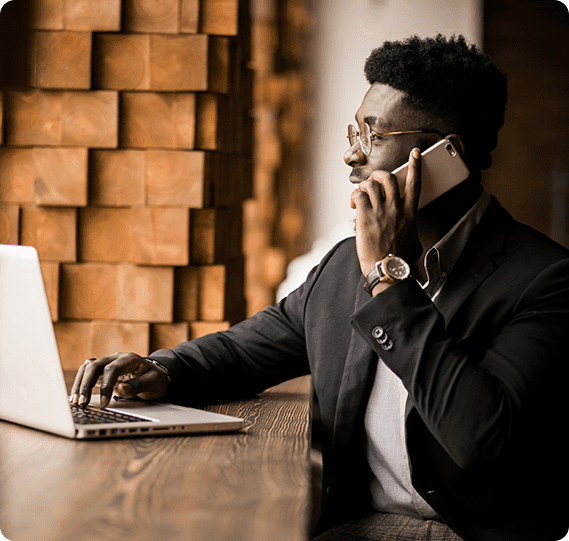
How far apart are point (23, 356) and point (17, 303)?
88 millimetres

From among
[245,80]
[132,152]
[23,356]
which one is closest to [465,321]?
[23,356]

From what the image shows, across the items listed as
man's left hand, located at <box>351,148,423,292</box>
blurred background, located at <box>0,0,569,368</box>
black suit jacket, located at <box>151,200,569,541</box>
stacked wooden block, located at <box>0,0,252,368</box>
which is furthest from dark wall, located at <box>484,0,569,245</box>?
man's left hand, located at <box>351,148,423,292</box>

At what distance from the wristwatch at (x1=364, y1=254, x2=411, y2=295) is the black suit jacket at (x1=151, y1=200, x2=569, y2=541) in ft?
0.10

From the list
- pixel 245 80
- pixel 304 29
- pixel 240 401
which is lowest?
pixel 240 401

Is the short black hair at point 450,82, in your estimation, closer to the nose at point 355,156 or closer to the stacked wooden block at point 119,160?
the nose at point 355,156

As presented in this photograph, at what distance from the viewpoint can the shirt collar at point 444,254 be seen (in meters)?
1.43

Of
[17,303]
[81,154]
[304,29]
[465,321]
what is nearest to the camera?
[17,303]

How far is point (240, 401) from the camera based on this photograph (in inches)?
61.8

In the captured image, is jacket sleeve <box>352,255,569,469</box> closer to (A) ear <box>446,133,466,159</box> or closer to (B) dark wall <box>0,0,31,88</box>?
(A) ear <box>446,133,466,159</box>

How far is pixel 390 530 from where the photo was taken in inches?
52.4

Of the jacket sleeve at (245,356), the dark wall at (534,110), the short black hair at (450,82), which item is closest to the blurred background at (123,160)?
the jacket sleeve at (245,356)

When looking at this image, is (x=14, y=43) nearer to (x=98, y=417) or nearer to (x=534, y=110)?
(x=98, y=417)

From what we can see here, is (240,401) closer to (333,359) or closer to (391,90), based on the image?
(333,359)

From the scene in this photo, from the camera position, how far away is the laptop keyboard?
1.19 m
